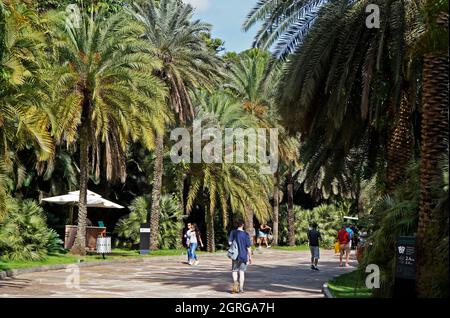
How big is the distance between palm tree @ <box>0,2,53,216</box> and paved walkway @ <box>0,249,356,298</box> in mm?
2604

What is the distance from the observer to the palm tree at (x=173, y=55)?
111 feet

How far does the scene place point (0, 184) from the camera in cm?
1706

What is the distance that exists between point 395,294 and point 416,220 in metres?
1.81

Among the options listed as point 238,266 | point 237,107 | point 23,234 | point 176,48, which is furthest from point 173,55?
point 238,266

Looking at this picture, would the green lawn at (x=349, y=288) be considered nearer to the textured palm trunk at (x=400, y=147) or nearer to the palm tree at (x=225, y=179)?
the textured palm trunk at (x=400, y=147)

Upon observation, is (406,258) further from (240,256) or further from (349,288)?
(240,256)

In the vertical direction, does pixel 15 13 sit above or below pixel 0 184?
above

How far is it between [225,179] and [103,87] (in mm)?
11410

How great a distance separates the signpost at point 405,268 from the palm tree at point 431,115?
12cm

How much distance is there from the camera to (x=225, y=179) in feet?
120

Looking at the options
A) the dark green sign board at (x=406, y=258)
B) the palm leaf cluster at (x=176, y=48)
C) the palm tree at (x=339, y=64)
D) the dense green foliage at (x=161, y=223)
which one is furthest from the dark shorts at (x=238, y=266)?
the dense green foliage at (x=161, y=223)
